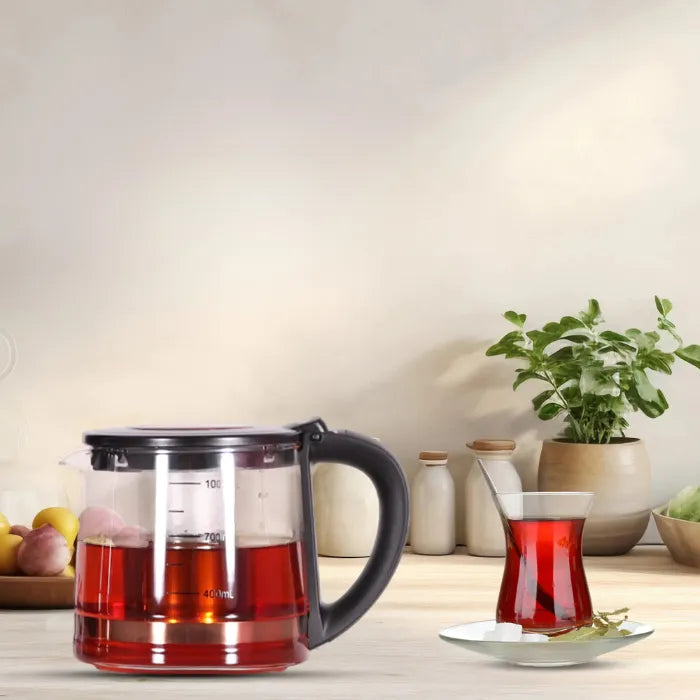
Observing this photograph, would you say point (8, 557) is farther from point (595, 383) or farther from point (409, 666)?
point (595, 383)

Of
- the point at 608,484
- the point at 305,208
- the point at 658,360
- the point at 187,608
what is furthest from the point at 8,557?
the point at 658,360

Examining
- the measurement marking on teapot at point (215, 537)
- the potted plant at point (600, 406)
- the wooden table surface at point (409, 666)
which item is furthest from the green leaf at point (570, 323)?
the measurement marking on teapot at point (215, 537)

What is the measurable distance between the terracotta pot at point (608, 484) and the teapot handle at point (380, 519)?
2.74 ft

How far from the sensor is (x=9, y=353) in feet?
5.84

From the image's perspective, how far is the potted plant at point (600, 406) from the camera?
1.63 meters

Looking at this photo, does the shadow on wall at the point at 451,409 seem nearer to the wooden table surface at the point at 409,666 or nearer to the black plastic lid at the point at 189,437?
the wooden table surface at the point at 409,666

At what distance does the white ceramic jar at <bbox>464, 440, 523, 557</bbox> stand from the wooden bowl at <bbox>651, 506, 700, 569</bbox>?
9.1 inches

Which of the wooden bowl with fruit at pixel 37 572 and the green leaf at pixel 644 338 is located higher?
the green leaf at pixel 644 338

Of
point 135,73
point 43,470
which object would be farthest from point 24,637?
point 135,73

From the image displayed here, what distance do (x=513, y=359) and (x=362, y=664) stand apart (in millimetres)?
960

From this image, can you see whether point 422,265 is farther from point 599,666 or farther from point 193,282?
point 599,666

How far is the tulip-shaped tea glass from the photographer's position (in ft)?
3.04

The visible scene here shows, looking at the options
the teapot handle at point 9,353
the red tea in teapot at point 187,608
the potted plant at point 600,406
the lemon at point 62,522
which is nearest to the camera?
the red tea in teapot at point 187,608

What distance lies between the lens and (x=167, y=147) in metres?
1.79
